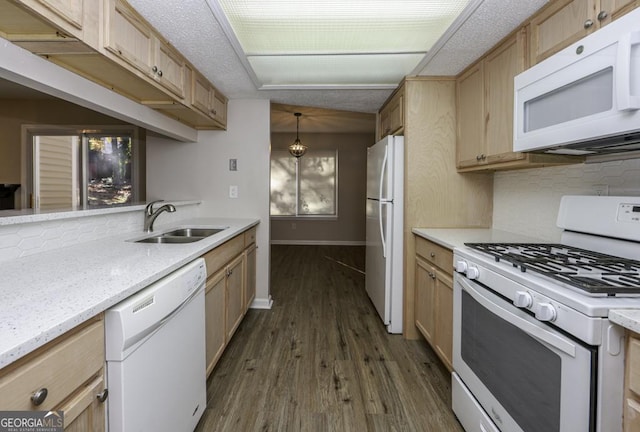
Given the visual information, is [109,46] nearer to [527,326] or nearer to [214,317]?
[214,317]

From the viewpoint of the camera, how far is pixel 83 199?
163 inches

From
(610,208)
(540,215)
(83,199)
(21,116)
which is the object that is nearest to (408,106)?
(540,215)

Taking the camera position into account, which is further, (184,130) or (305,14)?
(184,130)

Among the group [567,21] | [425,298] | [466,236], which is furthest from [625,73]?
[425,298]

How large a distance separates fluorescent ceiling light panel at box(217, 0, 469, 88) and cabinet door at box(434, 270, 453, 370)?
153 cm

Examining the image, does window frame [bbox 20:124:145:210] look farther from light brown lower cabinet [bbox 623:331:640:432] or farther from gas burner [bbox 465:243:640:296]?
light brown lower cabinet [bbox 623:331:640:432]

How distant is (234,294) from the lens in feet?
7.74

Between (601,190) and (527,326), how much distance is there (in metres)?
1.04

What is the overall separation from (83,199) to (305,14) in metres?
3.91

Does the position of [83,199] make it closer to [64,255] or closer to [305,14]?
[64,255]

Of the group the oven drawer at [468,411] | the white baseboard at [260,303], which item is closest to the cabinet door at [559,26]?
the oven drawer at [468,411]

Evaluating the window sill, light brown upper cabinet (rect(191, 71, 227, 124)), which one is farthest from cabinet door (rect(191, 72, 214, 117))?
the window sill

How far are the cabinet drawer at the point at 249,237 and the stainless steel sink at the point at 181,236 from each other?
30 centimetres

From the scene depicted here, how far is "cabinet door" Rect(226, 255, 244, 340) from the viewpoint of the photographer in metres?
2.19
